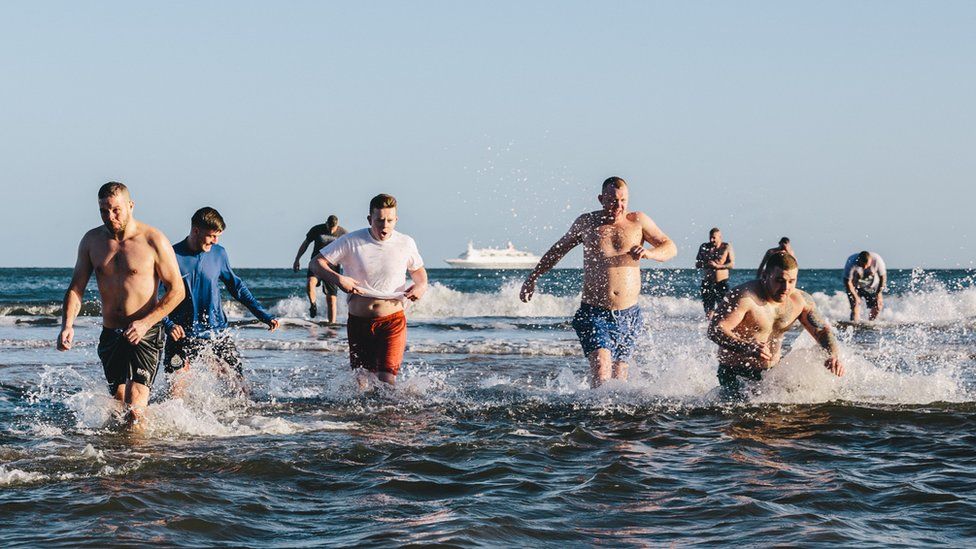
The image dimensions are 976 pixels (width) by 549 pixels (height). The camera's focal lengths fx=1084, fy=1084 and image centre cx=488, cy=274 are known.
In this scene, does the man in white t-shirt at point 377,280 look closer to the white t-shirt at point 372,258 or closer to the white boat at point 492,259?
the white t-shirt at point 372,258

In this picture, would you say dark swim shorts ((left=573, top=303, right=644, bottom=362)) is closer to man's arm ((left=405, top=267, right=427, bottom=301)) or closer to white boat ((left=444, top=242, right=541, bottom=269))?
man's arm ((left=405, top=267, right=427, bottom=301))

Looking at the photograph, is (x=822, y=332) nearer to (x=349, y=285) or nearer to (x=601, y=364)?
(x=601, y=364)

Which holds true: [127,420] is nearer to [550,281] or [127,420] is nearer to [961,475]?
[961,475]

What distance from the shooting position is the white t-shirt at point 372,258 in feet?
26.9

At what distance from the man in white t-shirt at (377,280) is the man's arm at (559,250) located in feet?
2.90

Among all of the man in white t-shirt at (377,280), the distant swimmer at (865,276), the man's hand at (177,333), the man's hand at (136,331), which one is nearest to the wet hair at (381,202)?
the man in white t-shirt at (377,280)

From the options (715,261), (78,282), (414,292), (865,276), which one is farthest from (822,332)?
(865,276)

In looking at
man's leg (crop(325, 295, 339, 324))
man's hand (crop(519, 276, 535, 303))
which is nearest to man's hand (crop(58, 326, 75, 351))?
man's hand (crop(519, 276, 535, 303))

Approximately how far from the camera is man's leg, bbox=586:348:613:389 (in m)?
8.23

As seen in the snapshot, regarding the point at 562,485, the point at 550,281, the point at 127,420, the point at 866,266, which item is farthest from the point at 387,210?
the point at 550,281

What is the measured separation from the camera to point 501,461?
639cm

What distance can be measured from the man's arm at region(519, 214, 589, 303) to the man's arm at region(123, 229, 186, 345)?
113 inches

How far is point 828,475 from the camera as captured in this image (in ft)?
19.4

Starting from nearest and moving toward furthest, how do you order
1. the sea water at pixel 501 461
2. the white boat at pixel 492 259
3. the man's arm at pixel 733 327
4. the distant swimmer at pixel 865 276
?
the sea water at pixel 501 461 < the man's arm at pixel 733 327 < the distant swimmer at pixel 865 276 < the white boat at pixel 492 259
